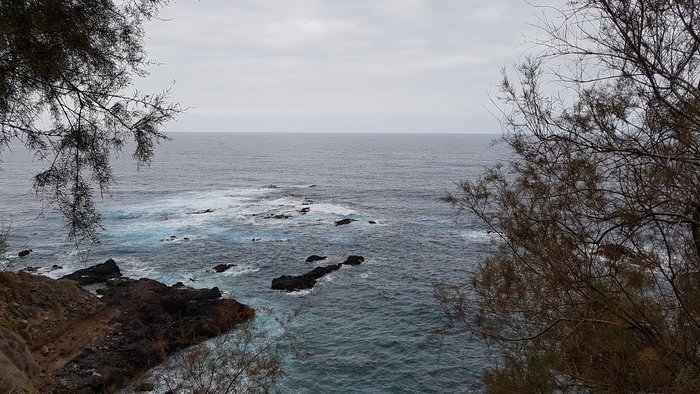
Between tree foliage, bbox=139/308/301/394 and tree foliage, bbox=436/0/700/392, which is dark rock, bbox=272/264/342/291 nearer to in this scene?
tree foliage, bbox=139/308/301/394

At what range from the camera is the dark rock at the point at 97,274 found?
30328mm

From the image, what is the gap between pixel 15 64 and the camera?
5797 mm

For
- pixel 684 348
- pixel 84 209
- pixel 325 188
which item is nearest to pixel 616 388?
pixel 684 348

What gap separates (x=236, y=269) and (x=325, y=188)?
39.6 meters

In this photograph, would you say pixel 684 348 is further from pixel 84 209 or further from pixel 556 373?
pixel 84 209

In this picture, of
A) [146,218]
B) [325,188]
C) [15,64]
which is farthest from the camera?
[325,188]

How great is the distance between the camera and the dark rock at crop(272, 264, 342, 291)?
29.6 metres

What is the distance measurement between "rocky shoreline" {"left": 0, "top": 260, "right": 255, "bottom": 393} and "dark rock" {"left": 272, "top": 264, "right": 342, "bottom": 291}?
13.5ft

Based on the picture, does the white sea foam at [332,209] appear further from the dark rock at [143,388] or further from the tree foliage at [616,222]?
the tree foliage at [616,222]

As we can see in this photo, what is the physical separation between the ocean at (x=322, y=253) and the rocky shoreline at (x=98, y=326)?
11.2 feet

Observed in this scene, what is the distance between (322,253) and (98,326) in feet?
58.6

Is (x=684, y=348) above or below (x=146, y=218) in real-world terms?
above

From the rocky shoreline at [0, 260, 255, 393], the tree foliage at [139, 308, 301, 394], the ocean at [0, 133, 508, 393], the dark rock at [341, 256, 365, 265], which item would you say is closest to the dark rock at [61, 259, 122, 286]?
the ocean at [0, 133, 508, 393]

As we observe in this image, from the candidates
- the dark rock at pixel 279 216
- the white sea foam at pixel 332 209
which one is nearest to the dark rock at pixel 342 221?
the white sea foam at pixel 332 209
